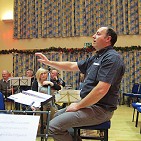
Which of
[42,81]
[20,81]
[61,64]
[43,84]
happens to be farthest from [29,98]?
[20,81]

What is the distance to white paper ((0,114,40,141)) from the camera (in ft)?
4.86

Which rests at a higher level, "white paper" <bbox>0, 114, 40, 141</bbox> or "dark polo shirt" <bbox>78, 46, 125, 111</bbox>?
"dark polo shirt" <bbox>78, 46, 125, 111</bbox>

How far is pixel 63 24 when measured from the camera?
33.4ft

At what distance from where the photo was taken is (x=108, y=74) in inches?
90.4

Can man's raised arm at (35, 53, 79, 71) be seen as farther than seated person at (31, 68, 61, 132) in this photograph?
No

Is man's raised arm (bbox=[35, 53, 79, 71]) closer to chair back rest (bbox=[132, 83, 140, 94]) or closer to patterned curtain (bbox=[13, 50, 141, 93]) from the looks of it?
chair back rest (bbox=[132, 83, 140, 94])

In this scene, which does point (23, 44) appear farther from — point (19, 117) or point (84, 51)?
point (19, 117)

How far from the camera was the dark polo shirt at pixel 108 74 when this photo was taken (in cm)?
231

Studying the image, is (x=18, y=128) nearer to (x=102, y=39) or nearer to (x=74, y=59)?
(x=102, y=39)

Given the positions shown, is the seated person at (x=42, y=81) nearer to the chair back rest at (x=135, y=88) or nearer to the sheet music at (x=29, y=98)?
the sheet music at (x=29, y=98)

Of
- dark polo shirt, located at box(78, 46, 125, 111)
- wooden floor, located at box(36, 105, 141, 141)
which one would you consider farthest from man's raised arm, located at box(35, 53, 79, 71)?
wooden floor, located at box(36, 105, 141, 141)

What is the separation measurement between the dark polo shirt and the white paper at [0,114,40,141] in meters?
0.93

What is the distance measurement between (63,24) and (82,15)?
2.90ft

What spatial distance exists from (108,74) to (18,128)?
1.08m
